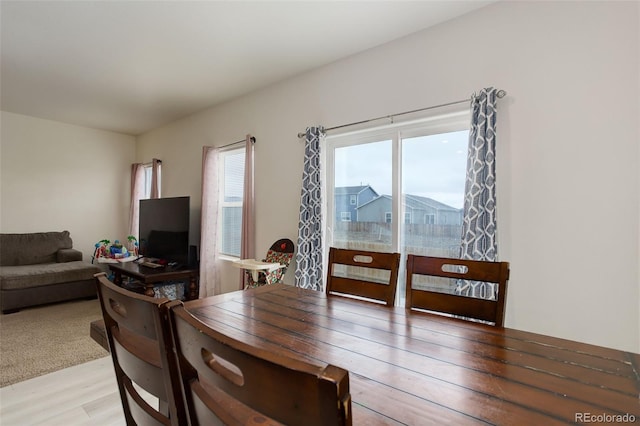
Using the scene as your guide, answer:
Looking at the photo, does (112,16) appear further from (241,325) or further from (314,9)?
(241,325)

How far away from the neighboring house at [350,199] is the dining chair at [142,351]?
86.7 inches

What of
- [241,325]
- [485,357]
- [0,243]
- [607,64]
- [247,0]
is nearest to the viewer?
[485,357]

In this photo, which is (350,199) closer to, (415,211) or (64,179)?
(415,211)

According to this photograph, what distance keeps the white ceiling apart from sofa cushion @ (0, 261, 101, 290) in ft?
7.11

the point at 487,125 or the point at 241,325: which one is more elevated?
the point at 487,125

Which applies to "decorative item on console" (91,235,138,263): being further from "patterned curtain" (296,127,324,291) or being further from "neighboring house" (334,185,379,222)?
"neighboring house" (334,185,379,222)

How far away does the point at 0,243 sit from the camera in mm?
4406

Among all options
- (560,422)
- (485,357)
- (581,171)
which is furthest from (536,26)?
(560,422)

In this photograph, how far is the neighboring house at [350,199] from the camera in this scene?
2846 millimetres

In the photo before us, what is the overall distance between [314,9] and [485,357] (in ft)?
7.50

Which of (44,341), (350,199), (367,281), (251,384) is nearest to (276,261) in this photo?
(350,199)

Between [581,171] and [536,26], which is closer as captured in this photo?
[581,171]

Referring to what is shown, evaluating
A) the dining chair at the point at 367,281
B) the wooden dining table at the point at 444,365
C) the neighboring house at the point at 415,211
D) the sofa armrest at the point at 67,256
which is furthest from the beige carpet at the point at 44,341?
the neighboring house at the point at 415,211

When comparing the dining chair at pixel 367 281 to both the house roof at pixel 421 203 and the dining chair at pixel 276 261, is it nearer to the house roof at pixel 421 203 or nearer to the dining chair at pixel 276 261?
the house roof at pixel 421 203
